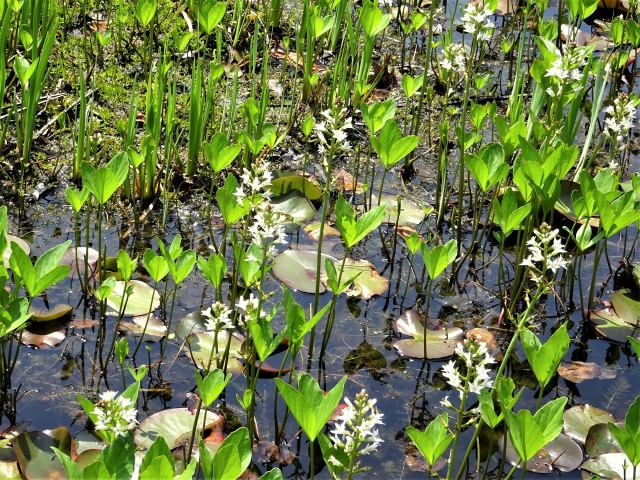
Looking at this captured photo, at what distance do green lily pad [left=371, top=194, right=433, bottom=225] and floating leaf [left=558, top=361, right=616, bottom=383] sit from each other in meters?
0.75

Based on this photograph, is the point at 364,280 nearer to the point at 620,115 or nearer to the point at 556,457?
the point at 556,457

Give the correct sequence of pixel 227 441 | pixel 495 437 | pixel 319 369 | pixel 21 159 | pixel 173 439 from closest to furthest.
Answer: pixel 227 441 < pixel 173 439 < pixel 495 437 < pixel 319 369 < pixel 21 159

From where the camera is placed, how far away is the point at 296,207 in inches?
125

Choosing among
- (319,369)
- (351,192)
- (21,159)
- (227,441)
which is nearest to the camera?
(227,441)

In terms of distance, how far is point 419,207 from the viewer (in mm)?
3273

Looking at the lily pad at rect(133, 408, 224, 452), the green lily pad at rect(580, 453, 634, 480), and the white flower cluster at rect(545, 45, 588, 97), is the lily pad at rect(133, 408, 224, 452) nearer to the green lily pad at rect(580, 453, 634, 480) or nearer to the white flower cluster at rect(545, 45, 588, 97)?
the green lily pad at rect(580, 453, 634, 480)

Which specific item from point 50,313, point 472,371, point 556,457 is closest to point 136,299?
point 50,313

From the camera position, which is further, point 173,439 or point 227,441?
point 173,439

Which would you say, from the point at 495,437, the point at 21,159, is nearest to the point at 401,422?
the point at 495,437

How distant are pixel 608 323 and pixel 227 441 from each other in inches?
58.3

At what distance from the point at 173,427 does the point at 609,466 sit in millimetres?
1037

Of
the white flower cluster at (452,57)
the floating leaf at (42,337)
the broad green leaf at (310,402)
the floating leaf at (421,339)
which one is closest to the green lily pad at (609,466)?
the floating leaf at (421,339)

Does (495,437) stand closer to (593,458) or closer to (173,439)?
(593,458)

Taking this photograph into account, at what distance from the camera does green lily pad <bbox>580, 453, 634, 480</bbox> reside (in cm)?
222
